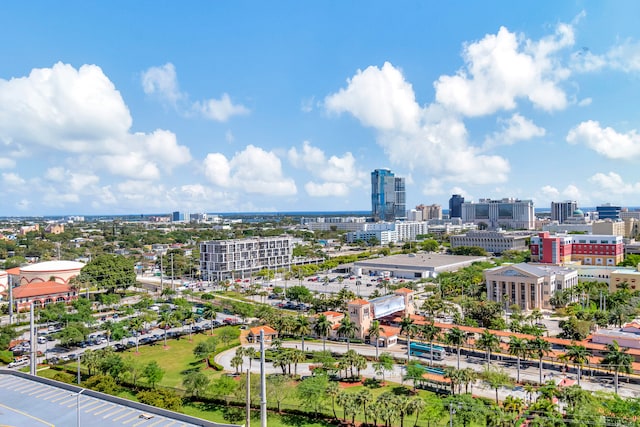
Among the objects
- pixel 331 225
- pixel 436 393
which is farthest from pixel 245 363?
pixel 331 225

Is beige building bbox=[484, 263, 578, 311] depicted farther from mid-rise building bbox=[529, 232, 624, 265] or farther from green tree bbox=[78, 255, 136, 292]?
green tree bbox=[78, 255, 136, 292]

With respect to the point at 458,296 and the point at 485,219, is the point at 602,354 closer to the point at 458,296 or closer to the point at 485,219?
the point at 458,296

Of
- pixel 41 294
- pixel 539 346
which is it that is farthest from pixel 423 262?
pixel 41 294

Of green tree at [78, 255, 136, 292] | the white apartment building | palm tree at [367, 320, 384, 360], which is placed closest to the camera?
palm tree at [367, 320, 384, 360]

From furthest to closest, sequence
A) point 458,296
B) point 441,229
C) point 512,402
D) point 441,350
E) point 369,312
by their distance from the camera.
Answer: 1. point 441,229
2. point 458,296
3. point 369,312
4. point 441,350
5. point 512,402

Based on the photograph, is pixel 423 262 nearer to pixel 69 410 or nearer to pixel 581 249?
pixel 581 249

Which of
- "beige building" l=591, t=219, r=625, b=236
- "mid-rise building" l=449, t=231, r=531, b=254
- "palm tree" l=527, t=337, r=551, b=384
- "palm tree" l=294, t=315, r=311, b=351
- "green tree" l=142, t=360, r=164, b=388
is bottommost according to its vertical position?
"green tree" l=142, t=360, r=164, b=388

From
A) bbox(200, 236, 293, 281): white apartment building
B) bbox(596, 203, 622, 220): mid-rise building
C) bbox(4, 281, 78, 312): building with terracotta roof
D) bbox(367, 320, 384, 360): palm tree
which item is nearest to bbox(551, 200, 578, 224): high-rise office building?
bbox(596, 203, 622, 220): mid-rise building
